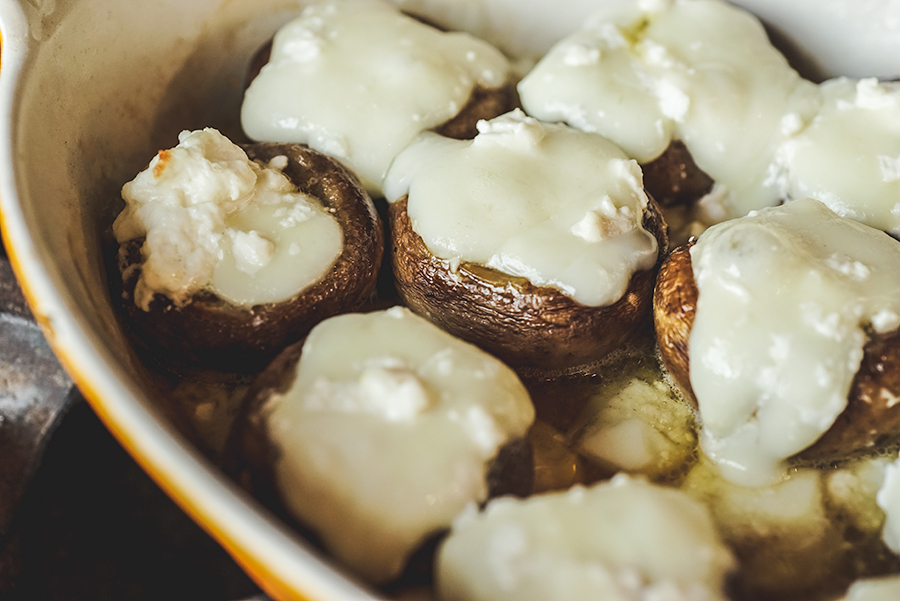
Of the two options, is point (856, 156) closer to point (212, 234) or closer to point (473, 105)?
point (473, 105)

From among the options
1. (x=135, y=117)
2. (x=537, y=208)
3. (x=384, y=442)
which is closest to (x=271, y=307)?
(x=384, y=442)

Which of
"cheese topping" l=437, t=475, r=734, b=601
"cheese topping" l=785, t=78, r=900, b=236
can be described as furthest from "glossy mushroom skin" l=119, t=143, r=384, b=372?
A: "cheese topping" l=785, t=78, r=900, b=236

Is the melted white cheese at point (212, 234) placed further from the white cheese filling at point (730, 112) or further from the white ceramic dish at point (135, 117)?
the white cheese filling at point (730, 112)

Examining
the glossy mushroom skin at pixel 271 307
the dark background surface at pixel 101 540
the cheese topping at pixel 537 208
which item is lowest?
the dark background surface at pixel 101 540

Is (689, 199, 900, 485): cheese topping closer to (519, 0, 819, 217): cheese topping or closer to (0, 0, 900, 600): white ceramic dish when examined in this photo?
(519, 0, 819, 217): cheese topping

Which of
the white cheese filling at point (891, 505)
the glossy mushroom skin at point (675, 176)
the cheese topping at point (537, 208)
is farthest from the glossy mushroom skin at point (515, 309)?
the white cheese filling at point (891, 505)
